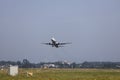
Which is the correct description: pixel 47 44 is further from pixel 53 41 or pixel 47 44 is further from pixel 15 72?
pixel 15 72

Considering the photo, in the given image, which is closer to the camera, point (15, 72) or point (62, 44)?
point (15, 72)

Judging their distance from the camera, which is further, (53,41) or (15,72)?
(53,41)

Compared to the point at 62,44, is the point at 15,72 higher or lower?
lower

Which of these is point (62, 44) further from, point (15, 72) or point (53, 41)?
point (15, 72)

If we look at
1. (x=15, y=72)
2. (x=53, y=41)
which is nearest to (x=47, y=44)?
(x=53, y=41)

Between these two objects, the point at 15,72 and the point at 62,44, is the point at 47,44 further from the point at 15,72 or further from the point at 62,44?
the point at 15,72

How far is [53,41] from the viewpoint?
3602 inches

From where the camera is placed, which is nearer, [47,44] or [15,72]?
[15,72]

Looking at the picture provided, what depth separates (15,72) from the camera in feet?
267

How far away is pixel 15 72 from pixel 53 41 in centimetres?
1532

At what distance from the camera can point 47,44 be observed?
8906cm

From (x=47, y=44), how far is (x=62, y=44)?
4348 millimetres

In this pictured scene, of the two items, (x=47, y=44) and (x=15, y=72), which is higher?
(x=47, y=44)

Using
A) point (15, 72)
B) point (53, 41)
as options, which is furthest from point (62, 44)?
point (15, 72)
